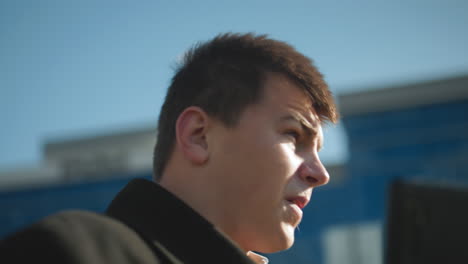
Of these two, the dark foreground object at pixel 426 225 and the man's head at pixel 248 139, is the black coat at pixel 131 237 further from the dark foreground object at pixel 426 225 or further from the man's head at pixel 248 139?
the dark foreground object at pixel 426 225

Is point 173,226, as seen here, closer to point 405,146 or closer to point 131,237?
point 131,237

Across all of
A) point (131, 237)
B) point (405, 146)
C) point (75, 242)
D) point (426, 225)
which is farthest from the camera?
point (405, 146)

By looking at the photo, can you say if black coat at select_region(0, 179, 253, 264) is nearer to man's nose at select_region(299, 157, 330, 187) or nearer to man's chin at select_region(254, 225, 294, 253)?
man's chin at select_region(254, 225, 294, 253)

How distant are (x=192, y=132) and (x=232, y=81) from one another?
212mm

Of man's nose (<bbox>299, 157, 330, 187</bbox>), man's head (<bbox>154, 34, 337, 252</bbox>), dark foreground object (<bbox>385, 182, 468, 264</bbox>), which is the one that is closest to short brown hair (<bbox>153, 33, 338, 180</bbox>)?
man's head (<bbox>154, 34, 337, 252</bbox>)

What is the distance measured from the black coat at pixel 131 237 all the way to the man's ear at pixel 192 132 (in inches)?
7.0

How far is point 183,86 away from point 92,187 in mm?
5808

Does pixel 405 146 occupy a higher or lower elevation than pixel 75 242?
lower

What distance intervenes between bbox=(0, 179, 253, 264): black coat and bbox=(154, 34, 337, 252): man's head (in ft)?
0.48

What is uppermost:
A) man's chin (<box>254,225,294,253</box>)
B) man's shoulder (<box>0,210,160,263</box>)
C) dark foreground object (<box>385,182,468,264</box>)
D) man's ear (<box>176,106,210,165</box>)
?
man's ear (<box>176,106,210,165</box>)

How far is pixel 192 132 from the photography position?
146 cm

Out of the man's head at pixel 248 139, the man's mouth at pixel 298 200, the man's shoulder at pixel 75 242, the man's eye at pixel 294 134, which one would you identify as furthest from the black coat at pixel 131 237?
the man's eye at pixel 294 134

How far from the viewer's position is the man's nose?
4.63 ft

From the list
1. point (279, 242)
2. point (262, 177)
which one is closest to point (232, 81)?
point (262, 177)
